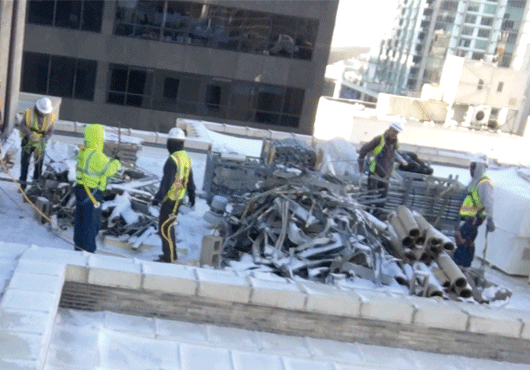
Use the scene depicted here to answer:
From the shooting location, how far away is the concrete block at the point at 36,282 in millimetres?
5840

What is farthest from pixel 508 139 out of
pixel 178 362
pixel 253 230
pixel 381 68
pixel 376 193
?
pixel 381 68

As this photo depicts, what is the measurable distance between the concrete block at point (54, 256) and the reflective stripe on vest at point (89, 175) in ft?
6.85

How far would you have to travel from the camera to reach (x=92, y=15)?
3098 cm

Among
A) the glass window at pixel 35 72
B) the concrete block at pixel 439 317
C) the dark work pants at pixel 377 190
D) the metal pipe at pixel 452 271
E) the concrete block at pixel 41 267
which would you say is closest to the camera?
the concrete block at pixel 41 267

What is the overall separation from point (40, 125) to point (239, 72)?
21.4 m

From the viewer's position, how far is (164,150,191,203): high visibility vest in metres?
9.01

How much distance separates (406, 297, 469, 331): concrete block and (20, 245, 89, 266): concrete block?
3.09 m

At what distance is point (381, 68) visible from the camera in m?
111

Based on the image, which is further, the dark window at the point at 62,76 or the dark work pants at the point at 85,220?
the dark window at the point at 62,76

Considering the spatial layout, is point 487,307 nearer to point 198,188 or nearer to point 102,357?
point 102,357

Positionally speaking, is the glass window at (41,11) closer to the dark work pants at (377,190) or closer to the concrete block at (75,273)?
the dark work pants at (377,190)

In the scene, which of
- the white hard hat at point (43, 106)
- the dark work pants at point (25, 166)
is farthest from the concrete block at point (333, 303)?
the dark work pants at point (25, 166)

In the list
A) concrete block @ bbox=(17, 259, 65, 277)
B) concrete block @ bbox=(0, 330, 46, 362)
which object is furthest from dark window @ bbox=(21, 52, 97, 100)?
concrete block @ bbox=(0, 330, 46, 362)

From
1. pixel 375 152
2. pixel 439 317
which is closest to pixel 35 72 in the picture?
pixel 375 152
